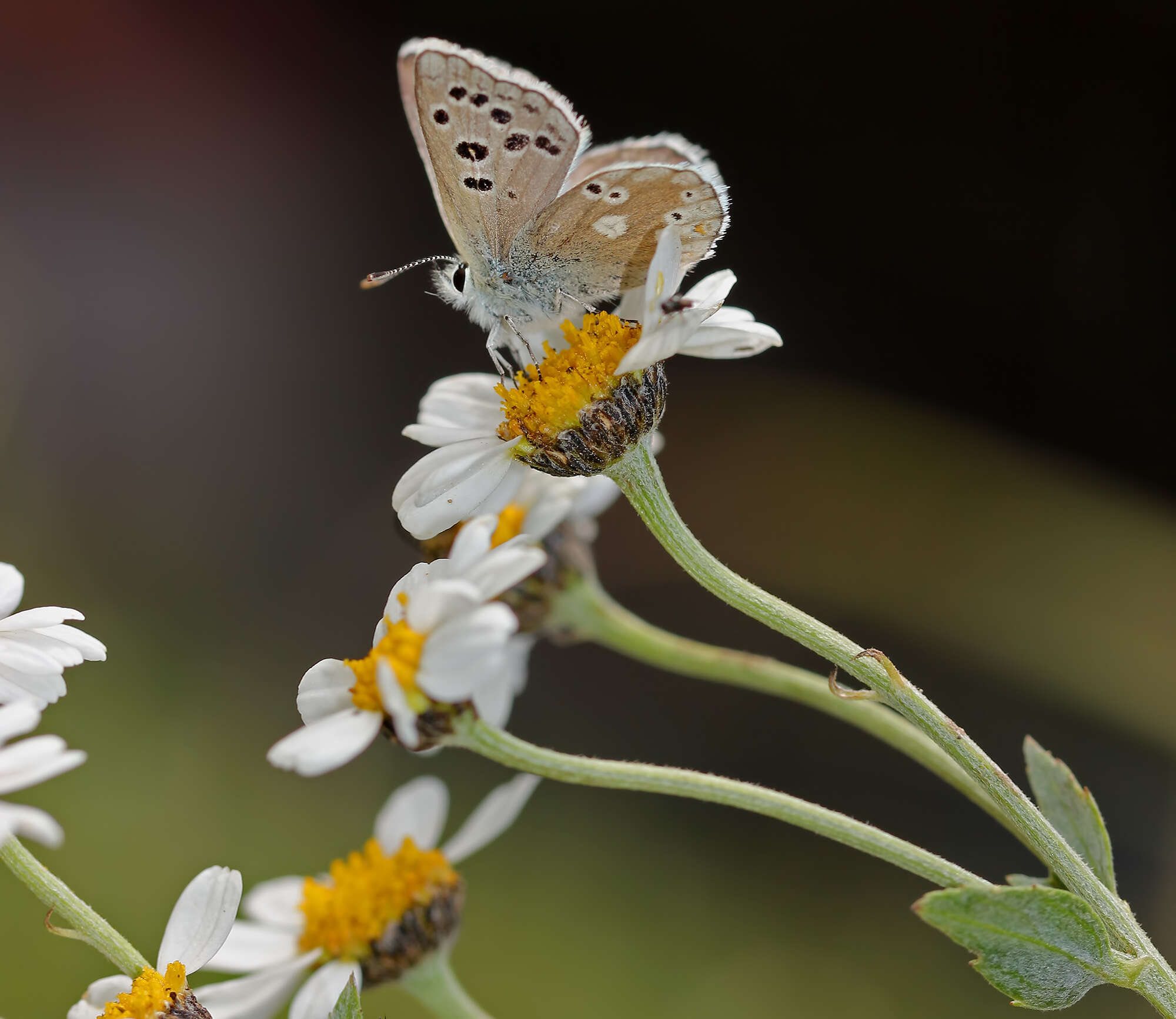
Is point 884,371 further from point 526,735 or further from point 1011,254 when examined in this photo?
point 526,735

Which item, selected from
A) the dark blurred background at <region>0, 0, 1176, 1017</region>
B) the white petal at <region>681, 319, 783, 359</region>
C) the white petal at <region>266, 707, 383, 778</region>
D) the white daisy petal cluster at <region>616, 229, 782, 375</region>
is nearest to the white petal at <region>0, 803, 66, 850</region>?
the white petal at <region>266, 707, 383, 778</region>

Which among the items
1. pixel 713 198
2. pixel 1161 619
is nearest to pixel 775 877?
pixel 1161 619

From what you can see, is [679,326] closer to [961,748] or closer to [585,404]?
[585,404]

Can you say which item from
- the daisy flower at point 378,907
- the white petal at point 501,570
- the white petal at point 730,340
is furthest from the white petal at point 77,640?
the white petal at point 730,340

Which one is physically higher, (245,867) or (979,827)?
(979,827)

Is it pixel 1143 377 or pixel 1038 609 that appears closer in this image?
pixel 1038 609

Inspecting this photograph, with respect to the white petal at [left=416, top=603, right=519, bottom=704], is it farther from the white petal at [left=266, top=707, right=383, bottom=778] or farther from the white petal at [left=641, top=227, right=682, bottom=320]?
the white petal at [left=641, top=227, right=682, bottom=320]
